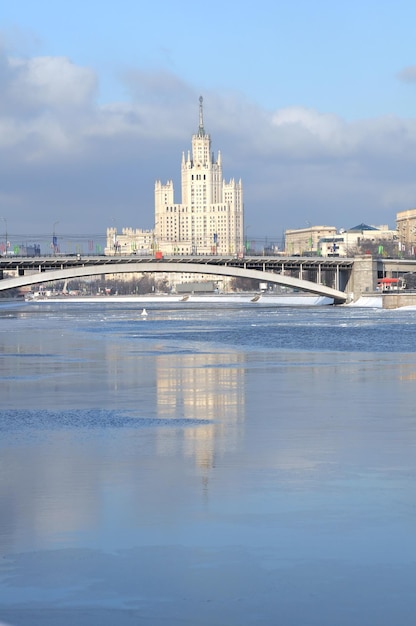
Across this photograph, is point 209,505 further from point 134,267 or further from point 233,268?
point 233,268

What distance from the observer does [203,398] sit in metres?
28.0

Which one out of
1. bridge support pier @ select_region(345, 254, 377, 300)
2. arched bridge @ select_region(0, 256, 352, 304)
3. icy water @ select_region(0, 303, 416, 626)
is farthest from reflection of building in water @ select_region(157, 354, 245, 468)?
bridge support pier @ select_region(345, 254, 377, 300)

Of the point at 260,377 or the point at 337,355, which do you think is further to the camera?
the point at 337,355

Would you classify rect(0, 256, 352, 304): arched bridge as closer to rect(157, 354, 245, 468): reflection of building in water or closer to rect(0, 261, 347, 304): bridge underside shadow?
rect(0, 261, 347, 304): bridge underside shadow

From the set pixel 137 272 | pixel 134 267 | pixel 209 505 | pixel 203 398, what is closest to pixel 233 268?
pixel 137 272

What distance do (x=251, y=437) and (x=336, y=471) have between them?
13.1 ft

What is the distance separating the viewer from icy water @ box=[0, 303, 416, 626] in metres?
10.4

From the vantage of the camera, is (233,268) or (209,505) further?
(233,268)

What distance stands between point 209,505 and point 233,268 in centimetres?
11411

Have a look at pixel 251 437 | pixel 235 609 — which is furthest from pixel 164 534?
pixel 251 437

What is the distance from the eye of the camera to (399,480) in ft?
51.7

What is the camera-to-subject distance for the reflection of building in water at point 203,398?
64.9 feet

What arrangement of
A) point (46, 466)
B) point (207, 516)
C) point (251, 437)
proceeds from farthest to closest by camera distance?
1. point (251, 437)
2. point (46, 466)
3. point (207, 516)

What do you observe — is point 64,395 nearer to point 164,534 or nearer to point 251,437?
point 251,437
